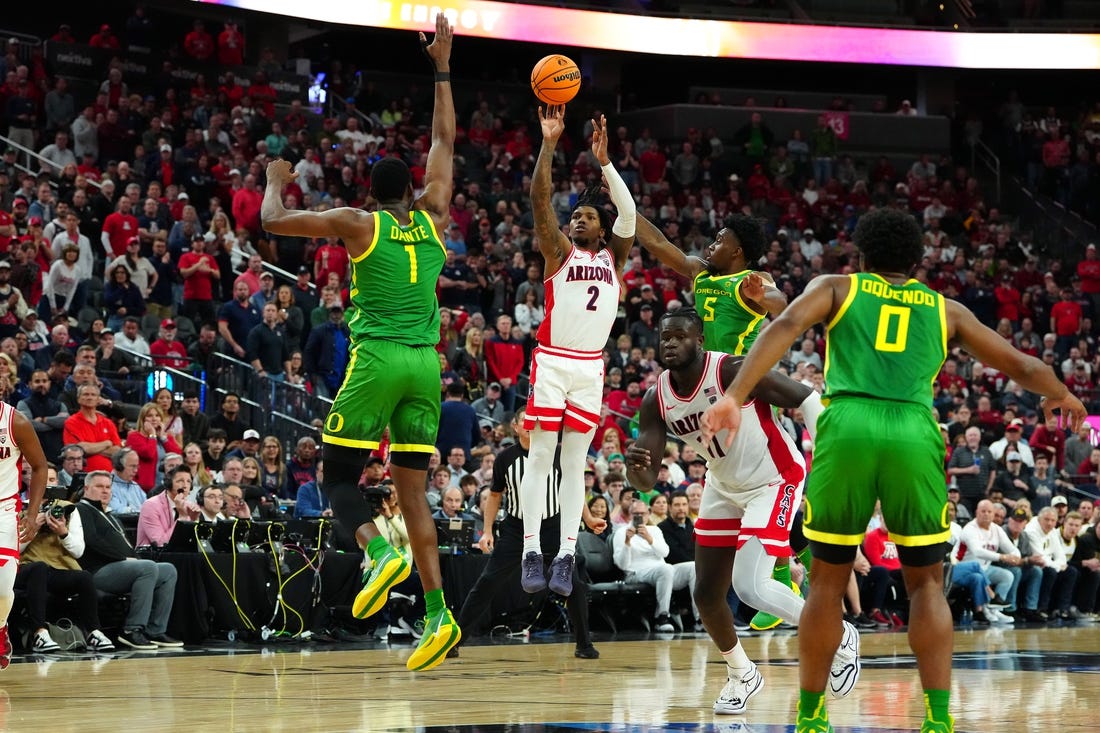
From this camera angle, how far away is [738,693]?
7773mm

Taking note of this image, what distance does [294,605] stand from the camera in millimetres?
13094

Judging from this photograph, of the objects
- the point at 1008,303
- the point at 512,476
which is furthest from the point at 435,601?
the point at 1008,303

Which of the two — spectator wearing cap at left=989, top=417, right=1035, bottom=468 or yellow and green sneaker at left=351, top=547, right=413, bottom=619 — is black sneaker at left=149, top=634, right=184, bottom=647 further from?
spectator wearing cap at left=989, top=417, right=1035, bottom=468

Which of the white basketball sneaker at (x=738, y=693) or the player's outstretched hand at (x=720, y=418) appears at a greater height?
the player's outstretched hand at (x=720, y=418)

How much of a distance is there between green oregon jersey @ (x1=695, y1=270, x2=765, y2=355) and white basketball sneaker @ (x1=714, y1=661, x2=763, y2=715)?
2.03 metres

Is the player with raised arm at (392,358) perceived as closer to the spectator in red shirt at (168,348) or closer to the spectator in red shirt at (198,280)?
the spectator in red shirt at (168,348)

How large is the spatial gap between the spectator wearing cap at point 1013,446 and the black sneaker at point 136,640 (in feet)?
39.8

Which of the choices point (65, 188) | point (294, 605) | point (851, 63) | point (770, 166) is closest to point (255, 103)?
point (65, 188)

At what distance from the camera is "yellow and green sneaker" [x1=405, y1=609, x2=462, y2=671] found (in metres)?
7.43

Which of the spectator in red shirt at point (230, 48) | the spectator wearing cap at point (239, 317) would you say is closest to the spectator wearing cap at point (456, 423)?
the spectator wearing cap at point (239, 317)

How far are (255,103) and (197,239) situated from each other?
6.78 metres

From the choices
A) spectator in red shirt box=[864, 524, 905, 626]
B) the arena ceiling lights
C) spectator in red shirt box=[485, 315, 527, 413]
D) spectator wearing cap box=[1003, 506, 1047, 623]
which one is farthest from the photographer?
the arena ceiling lights

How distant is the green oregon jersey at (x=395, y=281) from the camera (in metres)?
7.39

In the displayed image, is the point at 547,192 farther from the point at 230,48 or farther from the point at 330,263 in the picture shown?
the point at 230,48
